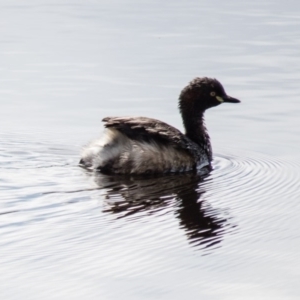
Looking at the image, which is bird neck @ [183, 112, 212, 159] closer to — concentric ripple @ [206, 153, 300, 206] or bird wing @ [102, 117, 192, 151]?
concentric ripple @ [206, 153, 300, 206]

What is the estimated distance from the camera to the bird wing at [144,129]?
10.7 metres

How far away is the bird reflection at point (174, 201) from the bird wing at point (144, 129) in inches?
15.1

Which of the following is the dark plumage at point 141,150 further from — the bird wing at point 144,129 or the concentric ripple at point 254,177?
the concentric ripple at point 254,177

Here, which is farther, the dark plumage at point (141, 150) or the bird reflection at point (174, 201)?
the dark plumage at point (141, 150)

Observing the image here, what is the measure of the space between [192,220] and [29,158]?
249 cm

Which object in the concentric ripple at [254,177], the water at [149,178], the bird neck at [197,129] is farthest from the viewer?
the bird neck at [197,129]

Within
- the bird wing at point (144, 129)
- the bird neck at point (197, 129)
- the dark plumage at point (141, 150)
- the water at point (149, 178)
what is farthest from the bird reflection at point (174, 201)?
the bird neck at point (197, 129)

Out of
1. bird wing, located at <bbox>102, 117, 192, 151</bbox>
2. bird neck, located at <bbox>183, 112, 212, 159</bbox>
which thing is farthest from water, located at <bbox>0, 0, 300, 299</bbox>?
bird wing, located at <bbox>102, 117, 192, 151</bbox>

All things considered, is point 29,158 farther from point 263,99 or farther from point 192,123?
point 263,99

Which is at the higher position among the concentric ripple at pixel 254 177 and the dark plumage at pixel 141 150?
the dark plumage at pixel 141 150

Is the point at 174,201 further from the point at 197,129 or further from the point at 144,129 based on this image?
the point at 197,129

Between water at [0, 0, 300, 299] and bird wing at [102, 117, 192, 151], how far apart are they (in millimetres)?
431

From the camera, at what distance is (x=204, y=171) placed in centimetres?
1098

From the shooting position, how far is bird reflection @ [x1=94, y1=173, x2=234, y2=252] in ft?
28.3
